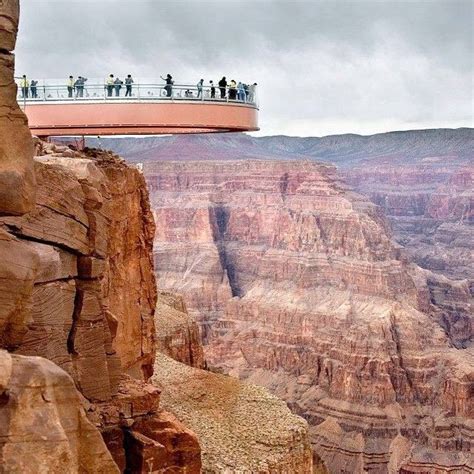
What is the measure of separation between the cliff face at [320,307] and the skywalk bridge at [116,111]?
26.6m

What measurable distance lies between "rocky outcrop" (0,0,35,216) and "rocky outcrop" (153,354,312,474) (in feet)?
38.3

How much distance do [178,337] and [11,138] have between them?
26.8m

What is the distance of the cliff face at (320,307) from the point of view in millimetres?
61031

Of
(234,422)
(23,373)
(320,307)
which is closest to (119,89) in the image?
(234,422)

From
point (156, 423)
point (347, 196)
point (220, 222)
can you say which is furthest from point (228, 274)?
point (156, 423)

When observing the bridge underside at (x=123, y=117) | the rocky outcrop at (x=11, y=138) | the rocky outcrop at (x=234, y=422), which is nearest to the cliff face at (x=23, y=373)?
the rocky outcrop at (x=11, y=138)

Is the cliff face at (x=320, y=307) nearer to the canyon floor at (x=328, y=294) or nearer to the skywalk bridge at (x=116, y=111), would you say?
the canyon floor at (x=328, y=294)

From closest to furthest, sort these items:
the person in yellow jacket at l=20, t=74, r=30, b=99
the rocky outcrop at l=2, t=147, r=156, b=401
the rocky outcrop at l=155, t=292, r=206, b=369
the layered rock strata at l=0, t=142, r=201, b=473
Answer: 1. the layered rock strata at l=0, t=142, r=201, b=473
2. the rocky outcrop at l=2, t=147, r=156, b=401
3. the person in yellow jacket at l=20, t=74, r=30, b=99
4. the rocky outcrop at l=155, t=292, r=206, b=369

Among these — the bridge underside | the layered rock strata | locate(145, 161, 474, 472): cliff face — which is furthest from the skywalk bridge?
locate(145, 161, 474, 472): cliff face

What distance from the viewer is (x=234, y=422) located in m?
23.9

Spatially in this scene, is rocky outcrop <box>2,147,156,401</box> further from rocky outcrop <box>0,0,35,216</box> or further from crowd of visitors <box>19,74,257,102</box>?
crowd of visitors <box>19,74,257,102</box>

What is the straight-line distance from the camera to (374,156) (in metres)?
132

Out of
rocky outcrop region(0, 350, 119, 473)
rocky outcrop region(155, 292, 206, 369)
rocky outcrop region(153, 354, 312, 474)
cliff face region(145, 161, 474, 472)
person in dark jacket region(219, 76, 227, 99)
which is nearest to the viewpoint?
rocky outcrop region(0, 350, 119, 473)

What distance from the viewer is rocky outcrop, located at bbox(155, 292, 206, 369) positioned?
34594 mm
